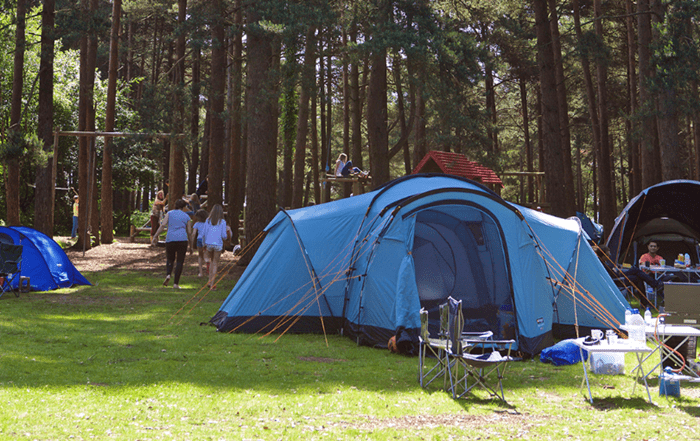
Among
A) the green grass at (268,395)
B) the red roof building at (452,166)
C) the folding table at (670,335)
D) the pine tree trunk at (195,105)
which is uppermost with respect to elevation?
the pine tree trunk at (195,105)

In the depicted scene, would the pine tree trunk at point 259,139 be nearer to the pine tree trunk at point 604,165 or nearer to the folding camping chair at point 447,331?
the folding camping chair at point 447,331

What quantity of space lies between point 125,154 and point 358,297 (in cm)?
2252

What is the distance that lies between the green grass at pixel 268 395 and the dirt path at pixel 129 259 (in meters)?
7.66

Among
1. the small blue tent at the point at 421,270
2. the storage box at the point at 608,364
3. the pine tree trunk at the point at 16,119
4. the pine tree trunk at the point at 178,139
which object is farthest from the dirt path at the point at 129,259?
the storage box at the point at 608,364

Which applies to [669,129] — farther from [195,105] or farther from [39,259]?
[39,259]

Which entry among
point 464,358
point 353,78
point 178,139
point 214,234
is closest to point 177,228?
point 214,234

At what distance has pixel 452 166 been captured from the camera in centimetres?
1855

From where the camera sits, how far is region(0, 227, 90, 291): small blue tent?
12.7m

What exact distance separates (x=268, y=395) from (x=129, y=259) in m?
13.7

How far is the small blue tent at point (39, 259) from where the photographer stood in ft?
41.7

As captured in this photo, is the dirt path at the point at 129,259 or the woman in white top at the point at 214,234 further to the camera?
the dirt path at the point at 129,259

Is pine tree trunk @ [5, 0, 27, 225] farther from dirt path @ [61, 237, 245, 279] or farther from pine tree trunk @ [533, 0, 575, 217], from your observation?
pine tree trunk @ [533, 0, 575, 217]

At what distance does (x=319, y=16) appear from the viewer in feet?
43.6

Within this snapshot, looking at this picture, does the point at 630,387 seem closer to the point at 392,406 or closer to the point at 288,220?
the point at 392,406
